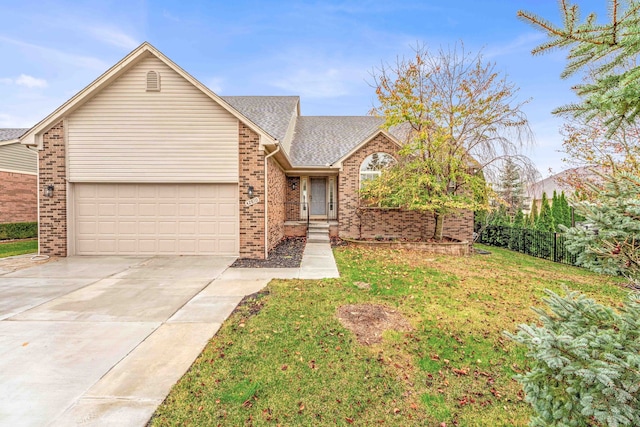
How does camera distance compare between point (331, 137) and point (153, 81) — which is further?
point (331, 137)

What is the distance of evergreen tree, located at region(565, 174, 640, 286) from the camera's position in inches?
66.4

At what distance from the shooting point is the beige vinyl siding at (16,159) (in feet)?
45.8

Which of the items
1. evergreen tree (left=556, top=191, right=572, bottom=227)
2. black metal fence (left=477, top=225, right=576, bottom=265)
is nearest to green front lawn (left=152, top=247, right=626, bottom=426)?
black metal fence (left=477, top=225, right=576, bottom=265)

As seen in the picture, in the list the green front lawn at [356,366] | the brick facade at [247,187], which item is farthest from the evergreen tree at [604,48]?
the brick facade at [247,187]

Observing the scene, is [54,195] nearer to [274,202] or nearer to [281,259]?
[274,202]

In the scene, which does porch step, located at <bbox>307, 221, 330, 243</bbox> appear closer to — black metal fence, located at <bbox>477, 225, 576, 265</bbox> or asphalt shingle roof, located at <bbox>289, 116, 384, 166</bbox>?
asphalt shingle roof, located at <bbox>289, 116, 384, 166</bbox>

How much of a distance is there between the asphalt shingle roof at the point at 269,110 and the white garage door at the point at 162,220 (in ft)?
14.5

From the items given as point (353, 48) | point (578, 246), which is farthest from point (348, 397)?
point (353, 48)

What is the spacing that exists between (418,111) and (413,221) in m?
4.81

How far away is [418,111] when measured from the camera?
1077 cm

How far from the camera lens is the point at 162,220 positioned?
30.9ft

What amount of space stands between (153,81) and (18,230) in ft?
36.8

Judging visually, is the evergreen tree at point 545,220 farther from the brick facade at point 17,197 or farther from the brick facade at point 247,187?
the brick facade at point 17,197

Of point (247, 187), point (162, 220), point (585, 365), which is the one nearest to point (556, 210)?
point (247, 187)
